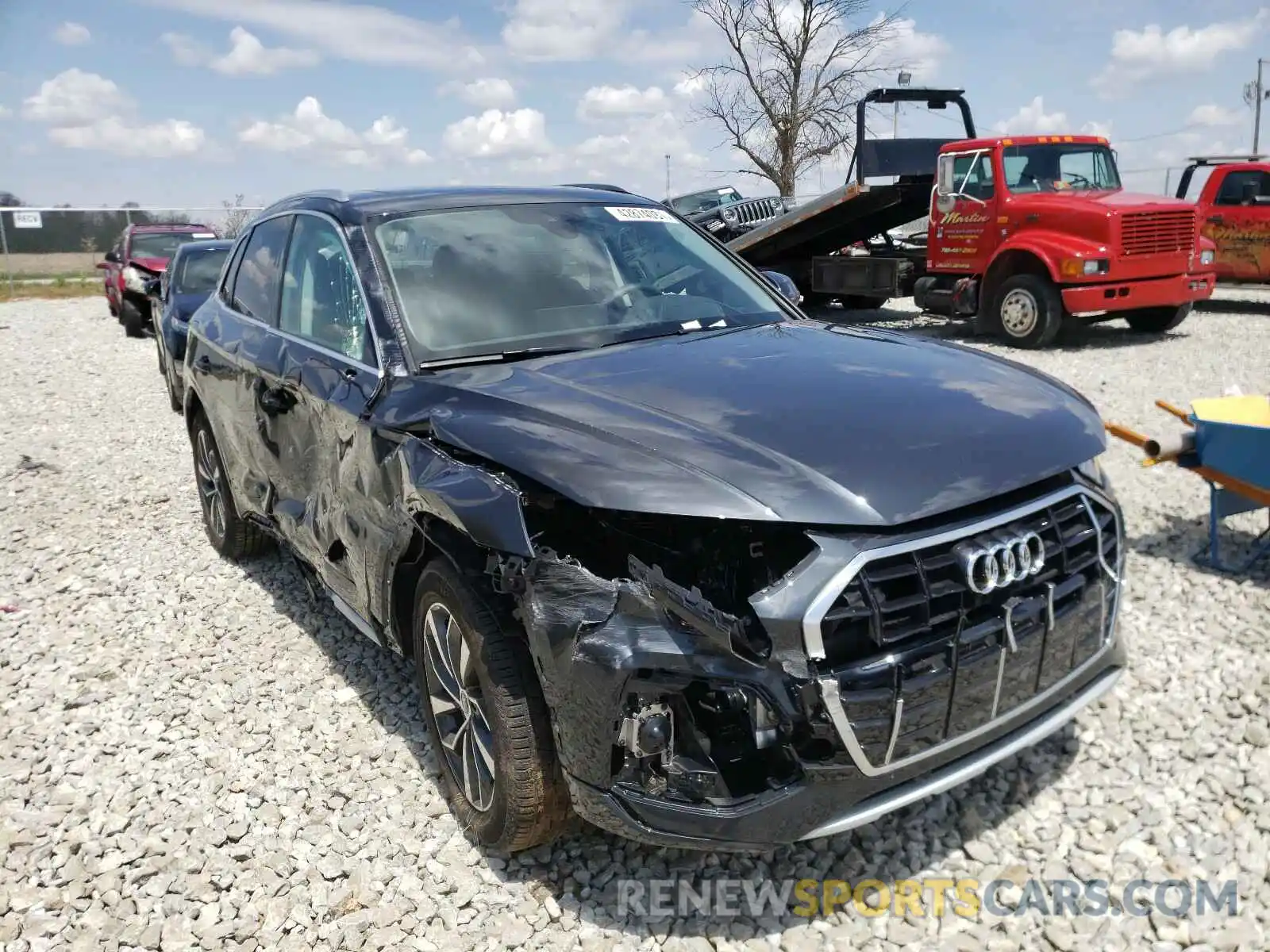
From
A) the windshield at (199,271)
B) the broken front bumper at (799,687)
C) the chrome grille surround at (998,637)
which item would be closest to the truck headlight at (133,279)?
the windshield at (199,271)

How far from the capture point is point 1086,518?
2576 millimetres

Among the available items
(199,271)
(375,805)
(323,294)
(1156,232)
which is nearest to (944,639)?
(375,805)

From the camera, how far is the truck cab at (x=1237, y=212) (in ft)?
44.4

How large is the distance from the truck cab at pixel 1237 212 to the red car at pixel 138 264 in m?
15.9

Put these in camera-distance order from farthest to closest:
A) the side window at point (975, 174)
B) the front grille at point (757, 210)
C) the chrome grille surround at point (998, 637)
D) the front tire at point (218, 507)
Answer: the front grille at point (757, 210)
the side window at point (975, 174)
the front tire at point (218, 507)
the chrome grille surround at point (998, 637)

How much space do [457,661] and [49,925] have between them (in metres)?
1.32

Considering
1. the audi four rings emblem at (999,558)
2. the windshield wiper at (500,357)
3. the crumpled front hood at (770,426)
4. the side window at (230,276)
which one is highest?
the side window at (230,276)

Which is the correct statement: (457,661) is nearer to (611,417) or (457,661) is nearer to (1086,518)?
(611,417)

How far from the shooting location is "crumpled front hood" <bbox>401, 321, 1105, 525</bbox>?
222 centimetres

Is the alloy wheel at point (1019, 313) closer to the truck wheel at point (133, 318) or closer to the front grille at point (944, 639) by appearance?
the front grille at point (944, 639)

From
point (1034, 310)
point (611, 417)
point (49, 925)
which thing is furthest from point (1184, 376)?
point (49, 925)

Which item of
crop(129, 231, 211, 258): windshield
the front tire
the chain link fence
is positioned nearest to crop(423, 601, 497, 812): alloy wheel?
the front tire

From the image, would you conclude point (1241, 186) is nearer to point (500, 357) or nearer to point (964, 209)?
point (964, 209)

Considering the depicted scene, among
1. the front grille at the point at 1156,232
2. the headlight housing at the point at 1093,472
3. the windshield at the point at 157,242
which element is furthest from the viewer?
the windshield at the point at 157,242
